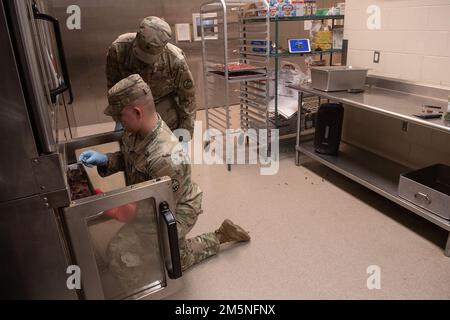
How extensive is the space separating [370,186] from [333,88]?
2.86 ft

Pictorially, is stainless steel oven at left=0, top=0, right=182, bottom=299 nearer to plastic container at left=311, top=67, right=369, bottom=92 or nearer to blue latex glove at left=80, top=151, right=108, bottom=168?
blue latex glove at left=80, top=151, right=108, bottom=168

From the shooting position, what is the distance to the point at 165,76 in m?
2.47

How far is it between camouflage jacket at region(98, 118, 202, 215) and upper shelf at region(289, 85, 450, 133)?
4.50ft

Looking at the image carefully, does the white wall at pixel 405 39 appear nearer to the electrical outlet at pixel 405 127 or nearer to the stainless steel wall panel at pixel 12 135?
the electrical outlet at pixel 405 127

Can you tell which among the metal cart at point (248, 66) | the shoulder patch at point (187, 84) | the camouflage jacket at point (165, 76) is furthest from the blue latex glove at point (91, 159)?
the metal cart at point (248, 66)

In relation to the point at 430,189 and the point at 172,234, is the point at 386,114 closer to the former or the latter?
the point at 430,189

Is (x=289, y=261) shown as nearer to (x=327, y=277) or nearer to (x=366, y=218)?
(x=327, y=277)

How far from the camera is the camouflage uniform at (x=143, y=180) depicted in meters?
1.35

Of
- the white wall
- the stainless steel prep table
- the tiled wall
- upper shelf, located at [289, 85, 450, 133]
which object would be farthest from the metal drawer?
the white wall

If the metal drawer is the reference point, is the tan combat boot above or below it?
below

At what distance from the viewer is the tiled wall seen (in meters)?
2.54

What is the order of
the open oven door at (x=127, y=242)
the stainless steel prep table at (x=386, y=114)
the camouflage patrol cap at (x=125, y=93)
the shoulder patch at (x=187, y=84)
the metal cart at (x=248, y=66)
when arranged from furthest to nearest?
the metal cart at (x=248, y=66), the shoulder patch at (x=187, y=84), the stainless steel prep table at (x=386, y=114), the camouflage patrol cap at (x=125, y=93), the open oven door at (x=127, y=242)

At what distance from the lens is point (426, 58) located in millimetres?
2637

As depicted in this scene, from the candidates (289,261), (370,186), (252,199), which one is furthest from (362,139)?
(289,261)
